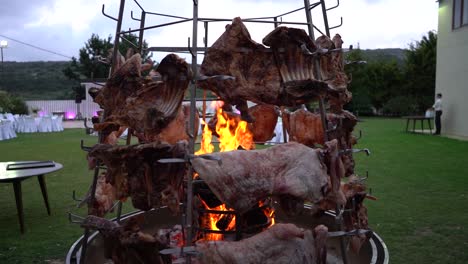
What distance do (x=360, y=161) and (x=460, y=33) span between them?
10.1 m

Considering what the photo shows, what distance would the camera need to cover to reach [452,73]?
1812 centimetres

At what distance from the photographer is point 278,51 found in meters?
2.65

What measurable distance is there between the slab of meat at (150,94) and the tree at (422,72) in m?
36.7

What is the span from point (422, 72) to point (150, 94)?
37713 mm

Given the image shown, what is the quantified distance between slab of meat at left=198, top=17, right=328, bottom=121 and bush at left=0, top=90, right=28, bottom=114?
29.6 m

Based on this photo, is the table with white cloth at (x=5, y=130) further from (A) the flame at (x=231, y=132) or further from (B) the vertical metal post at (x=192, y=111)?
(B) the vertical metal post at (x=192, y=111)

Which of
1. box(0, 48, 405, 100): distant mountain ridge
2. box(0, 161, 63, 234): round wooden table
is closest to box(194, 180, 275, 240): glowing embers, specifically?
box(0, 161, 63, 234): round wooden table

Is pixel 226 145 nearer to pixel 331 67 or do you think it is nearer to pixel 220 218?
pixel 220 218

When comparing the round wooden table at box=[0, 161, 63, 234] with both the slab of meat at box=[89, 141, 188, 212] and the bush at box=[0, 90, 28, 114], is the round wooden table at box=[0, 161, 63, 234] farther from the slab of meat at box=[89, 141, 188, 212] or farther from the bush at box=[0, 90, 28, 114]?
the bush at box=[0, 90, 28, 114]

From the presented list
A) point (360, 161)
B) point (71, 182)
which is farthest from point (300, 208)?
point (360, 161)

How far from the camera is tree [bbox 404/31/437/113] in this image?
115ft

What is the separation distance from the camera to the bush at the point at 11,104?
92.4ft

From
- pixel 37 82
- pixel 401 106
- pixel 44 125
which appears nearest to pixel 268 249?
pixel 44 125

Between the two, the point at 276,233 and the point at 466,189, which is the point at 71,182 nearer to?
the point at 276,233
